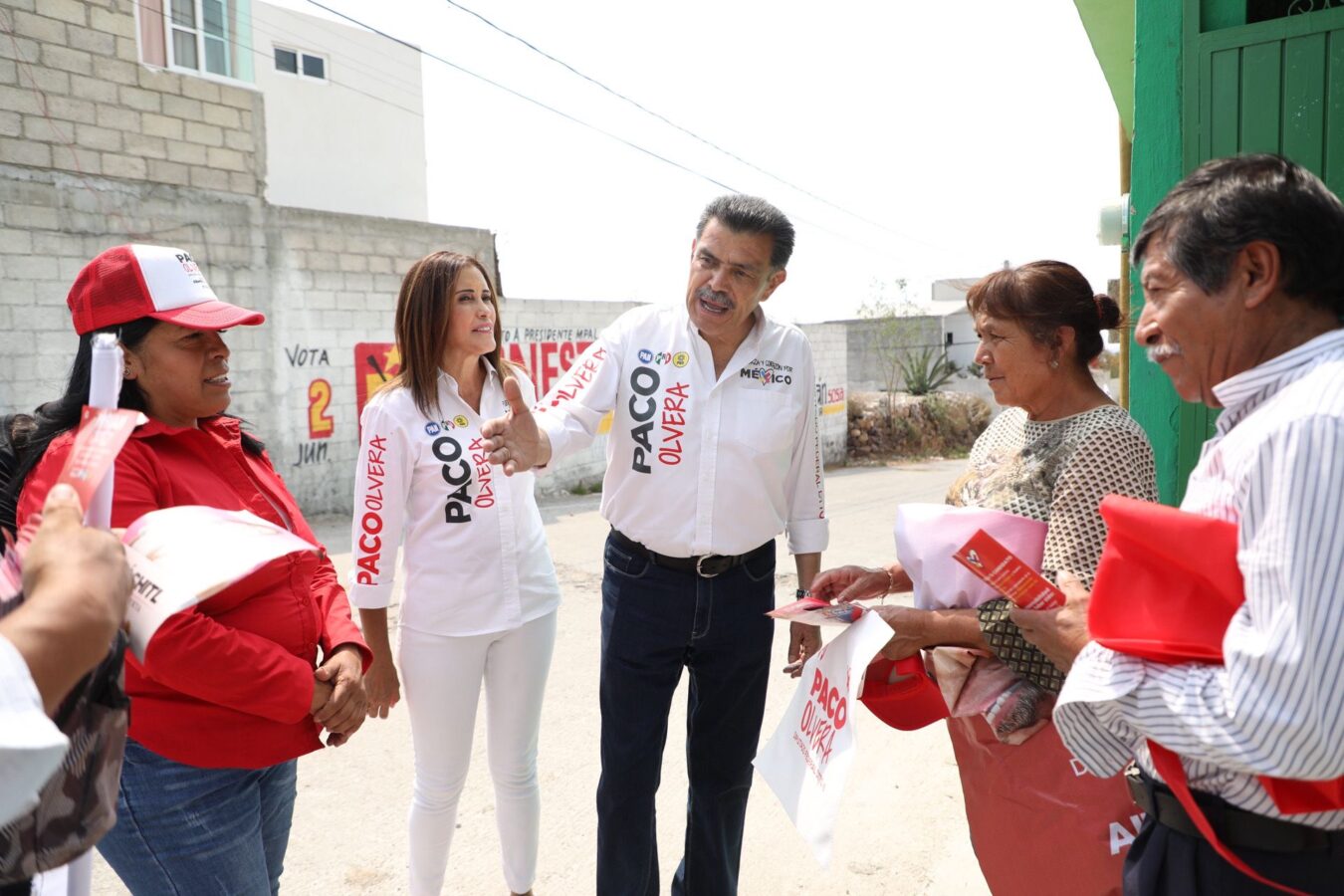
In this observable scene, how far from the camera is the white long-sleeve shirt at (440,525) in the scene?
2680 mm

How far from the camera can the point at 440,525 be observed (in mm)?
2766

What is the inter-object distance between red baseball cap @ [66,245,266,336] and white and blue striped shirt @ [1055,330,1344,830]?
5.85 ft

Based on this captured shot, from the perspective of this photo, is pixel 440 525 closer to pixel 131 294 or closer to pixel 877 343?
pixel 131 294

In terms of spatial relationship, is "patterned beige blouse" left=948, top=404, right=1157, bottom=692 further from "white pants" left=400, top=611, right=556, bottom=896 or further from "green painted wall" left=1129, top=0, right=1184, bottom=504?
"white pants" left=400, top=611, right=556, bottom=896

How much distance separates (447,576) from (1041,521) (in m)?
1.66

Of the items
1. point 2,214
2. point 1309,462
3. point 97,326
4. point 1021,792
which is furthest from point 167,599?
point 2,214

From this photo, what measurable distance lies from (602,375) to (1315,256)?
6.26ft

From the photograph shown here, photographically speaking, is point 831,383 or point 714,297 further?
point 831,383

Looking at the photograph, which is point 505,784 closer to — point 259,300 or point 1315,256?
point 1315,256

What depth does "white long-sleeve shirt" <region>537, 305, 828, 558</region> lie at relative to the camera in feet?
8.75

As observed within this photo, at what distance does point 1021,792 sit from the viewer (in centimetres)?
196

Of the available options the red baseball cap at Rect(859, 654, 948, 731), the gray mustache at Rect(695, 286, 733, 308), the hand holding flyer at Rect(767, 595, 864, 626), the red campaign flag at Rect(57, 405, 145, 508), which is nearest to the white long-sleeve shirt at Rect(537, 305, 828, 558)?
the gray mustache at Rect(695, 286, 733, 308)

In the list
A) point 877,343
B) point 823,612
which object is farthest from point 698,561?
point 877,343

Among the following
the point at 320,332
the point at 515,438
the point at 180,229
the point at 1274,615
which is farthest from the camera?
the point at 320,332
